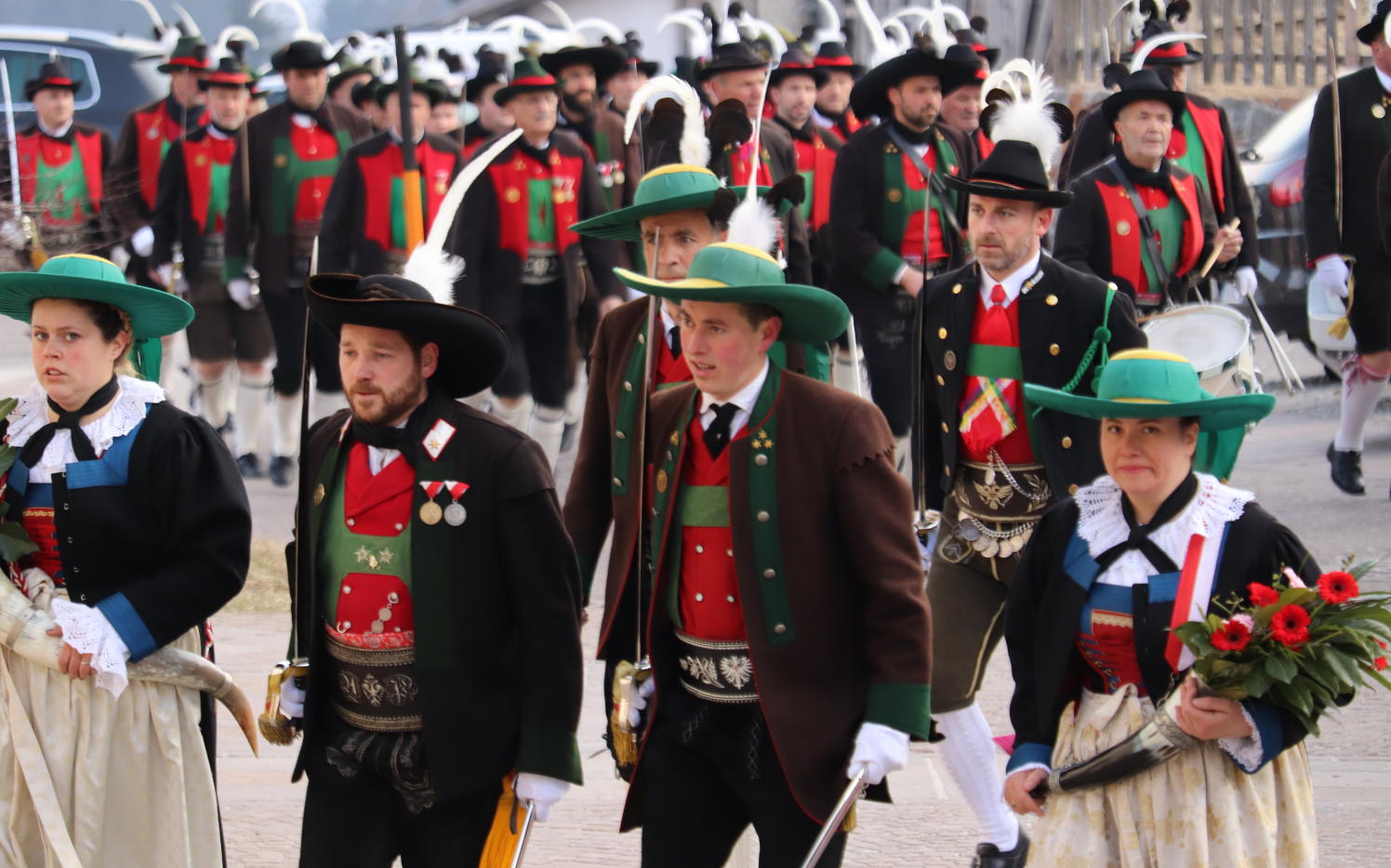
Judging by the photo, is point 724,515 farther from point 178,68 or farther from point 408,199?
point 178,68

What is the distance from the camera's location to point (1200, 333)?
24.8ft

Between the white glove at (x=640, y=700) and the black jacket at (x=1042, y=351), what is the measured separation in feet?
5.49

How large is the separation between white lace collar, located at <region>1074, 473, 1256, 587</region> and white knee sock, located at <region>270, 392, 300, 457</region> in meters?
8.47

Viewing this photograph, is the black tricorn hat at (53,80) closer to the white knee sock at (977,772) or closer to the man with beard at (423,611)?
the white knee sock at (977,772)

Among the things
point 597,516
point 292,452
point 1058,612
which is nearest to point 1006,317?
point 597,516

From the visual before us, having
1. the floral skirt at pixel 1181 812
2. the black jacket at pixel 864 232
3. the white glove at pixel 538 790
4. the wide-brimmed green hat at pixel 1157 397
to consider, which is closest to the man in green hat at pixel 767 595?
the white glove at pixel 538 790

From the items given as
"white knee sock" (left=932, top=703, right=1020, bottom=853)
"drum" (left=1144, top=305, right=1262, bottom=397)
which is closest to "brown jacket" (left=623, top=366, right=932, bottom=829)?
"white knee sock" (left=932, top=703, right=1020, bottom=853)

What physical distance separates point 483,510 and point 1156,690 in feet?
4.88

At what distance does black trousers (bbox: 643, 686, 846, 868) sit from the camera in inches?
177

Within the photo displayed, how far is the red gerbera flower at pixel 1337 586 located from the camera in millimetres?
3939

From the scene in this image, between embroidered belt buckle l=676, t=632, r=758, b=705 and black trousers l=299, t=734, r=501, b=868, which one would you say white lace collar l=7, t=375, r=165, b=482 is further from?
embroidered belt buckle l=676, t=632, r=758, b=705

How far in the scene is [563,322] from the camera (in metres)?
11.3

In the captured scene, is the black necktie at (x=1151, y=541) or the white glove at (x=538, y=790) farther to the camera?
the white glove at (x=538, y=790)

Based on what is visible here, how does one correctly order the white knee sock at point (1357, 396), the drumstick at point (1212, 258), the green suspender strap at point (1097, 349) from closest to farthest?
the green suspender strap at point (1097, 349), the drumstick at point (1212, 258), the white knee sock at point (1357, 396)
